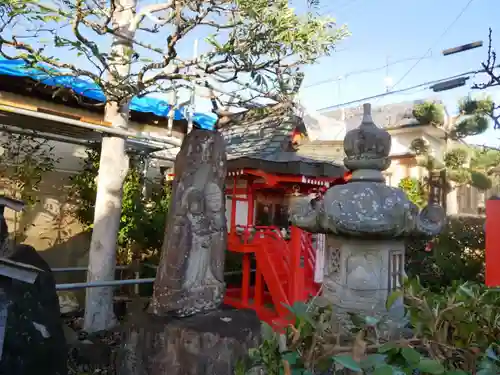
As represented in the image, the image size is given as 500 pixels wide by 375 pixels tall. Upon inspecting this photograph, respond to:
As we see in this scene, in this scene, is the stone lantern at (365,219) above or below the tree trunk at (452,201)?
below

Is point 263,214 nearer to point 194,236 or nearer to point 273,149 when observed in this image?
point 273,149

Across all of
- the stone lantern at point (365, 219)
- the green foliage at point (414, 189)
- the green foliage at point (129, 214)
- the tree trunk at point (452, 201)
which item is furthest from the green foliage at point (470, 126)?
the stone lantern at point (365, 219)

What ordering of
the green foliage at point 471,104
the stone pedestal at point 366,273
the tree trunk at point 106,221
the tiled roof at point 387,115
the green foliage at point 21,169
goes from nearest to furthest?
the stone pedestal at point 366,273
the tree trunk at point 106,221
the green foliage at point 21,169
the green foliage at point 471,104
the tiled roof at point 387,115

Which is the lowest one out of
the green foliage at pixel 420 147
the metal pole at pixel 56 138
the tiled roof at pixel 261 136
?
the metal pole at pixel 56 138

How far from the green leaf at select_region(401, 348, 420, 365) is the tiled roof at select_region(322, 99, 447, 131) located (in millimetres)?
16401

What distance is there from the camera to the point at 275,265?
23.0 ft

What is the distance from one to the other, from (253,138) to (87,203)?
3.42 metres

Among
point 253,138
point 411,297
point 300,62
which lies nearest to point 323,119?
point 253,138

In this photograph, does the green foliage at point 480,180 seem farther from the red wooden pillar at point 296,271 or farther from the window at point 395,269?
the window at point 395,269

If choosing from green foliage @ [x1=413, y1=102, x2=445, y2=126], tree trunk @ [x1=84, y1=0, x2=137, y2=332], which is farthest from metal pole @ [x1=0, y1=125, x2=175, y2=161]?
green foliage @ [x1=413, y1=102, x2=445, y2=126]

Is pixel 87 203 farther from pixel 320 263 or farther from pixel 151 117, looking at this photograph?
pixel 320 263

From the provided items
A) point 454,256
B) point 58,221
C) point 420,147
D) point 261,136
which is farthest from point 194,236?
point 420,147

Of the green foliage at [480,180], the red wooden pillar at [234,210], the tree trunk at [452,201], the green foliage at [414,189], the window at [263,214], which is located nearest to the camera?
the red wooden pillar at [234,210]

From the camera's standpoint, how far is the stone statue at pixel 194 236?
3.54 metres
